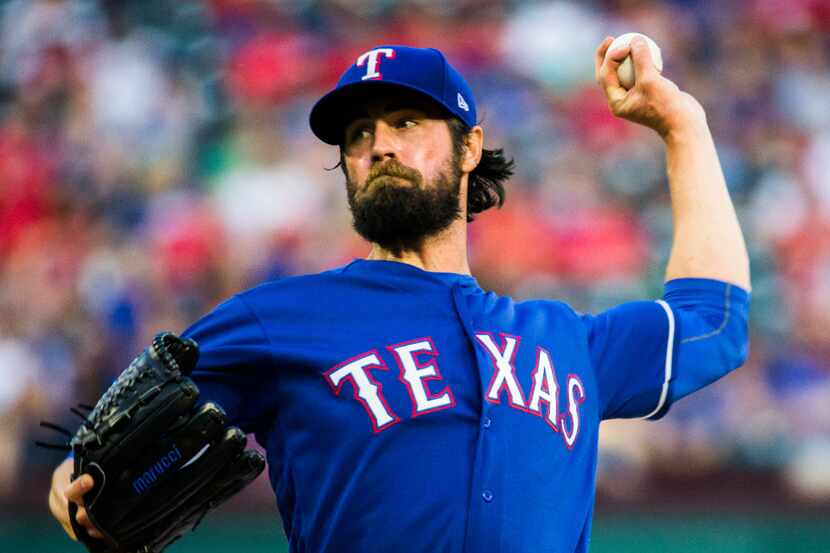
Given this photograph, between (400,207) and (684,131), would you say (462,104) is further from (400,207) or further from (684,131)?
(684,131)

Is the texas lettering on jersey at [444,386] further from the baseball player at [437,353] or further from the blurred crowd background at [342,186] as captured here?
the blurred crowd background at [342,186]

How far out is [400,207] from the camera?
7.91ft

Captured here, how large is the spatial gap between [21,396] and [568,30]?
152 inches

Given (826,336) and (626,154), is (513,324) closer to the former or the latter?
(826,336)

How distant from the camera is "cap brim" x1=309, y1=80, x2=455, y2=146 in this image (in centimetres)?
246

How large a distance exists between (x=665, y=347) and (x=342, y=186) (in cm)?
460

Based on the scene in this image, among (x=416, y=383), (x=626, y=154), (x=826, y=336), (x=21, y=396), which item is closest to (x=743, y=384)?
(x=826, y=336)

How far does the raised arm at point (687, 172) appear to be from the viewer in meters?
2.44

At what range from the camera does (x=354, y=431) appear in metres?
2.15

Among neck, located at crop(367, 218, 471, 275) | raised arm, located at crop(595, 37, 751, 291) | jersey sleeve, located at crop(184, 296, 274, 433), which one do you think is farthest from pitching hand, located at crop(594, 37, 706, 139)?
jersey sleeve, located at crop(184, 296, 274, 433)

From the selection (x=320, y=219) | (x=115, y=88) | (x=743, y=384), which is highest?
(x=115, y=88)

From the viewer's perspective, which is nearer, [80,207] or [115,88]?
[80,207]

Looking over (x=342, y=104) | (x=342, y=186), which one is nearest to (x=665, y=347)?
(x=342, y=104)

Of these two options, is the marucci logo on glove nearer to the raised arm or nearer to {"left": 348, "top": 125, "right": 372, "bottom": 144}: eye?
{"left": 348, "top": 125, "right": 372, "bottom": 144}: eye
